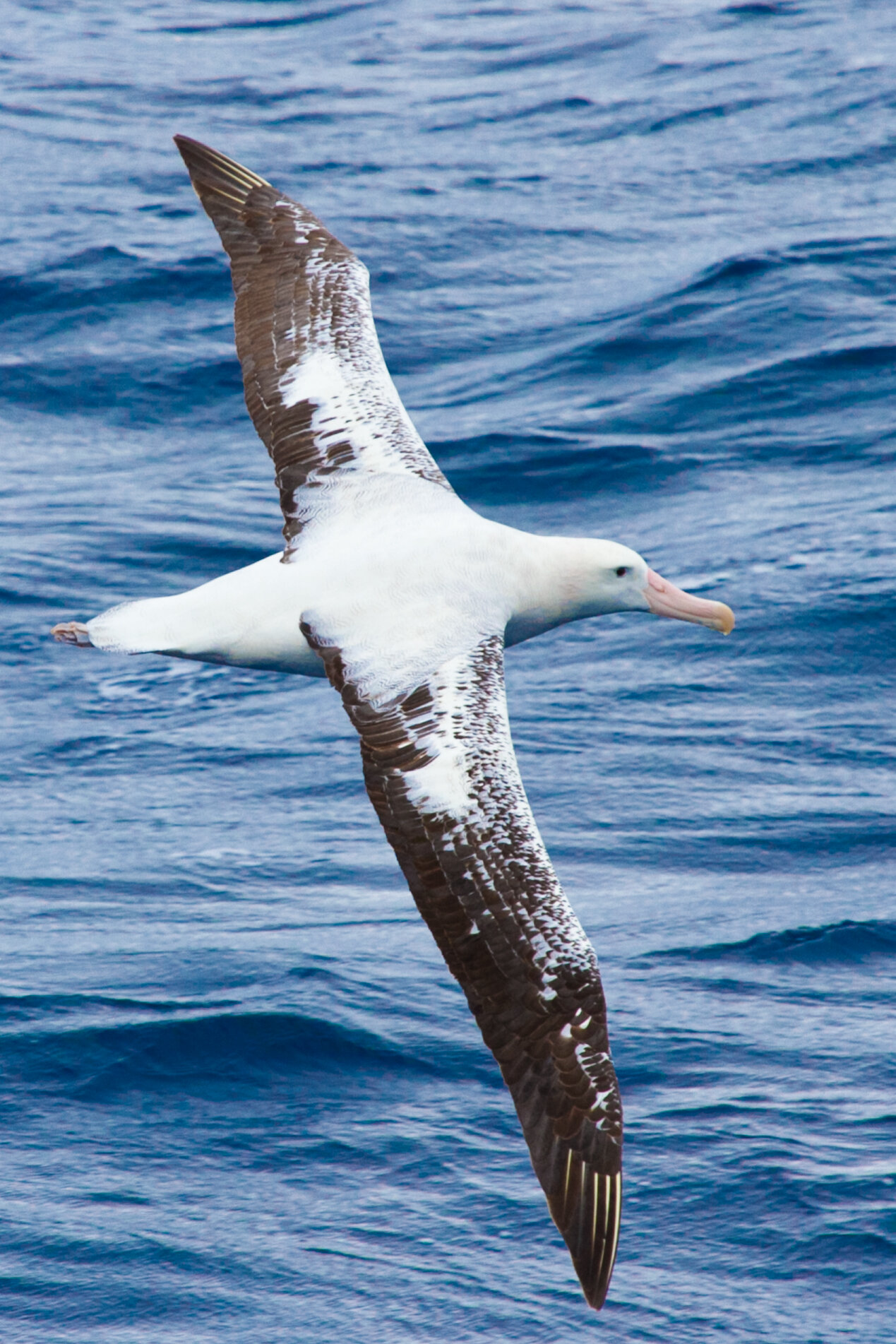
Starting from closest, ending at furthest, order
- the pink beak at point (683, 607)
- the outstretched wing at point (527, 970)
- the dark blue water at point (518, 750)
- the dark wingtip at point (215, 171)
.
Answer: the outstretched wing at point (527, 970)
the dark blue water at point (518, 750)
the pink beak at point (683, 607)
the dark wingtip at point (215, 171)

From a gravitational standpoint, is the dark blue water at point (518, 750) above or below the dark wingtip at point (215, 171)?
below

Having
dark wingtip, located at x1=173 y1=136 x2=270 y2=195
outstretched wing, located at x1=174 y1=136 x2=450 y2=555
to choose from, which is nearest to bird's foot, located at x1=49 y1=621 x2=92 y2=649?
outstretched wing, located at x1=174 y1=136 x2=450 y2=555

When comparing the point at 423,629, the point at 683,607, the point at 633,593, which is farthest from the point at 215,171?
the point at 423,629

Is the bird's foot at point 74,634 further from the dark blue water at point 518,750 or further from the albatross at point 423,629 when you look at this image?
the dark blue water at point 518,750

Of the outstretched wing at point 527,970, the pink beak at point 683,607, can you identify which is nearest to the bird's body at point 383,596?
the pink beak at point 683,607

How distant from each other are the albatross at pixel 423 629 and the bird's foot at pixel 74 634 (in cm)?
1

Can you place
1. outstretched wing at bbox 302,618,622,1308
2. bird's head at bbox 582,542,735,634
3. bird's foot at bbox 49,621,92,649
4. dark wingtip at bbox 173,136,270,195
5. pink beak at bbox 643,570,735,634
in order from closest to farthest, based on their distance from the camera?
1. outstretched wing at bbox 302,618,622,1308
2. bird's foot at bbox 49,621,92,649
3. bird's head at bbox 582,542,735,634
4. pink beak at bbox 643,570,735,634
5. dark wingtip at bbox 173,136,270,195

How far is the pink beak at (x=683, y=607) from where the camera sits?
9516mm

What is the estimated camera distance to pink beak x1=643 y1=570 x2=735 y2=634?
9.52 meters

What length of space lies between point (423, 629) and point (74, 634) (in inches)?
70.0

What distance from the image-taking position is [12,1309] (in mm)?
8664

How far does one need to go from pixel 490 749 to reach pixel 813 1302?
3004mm

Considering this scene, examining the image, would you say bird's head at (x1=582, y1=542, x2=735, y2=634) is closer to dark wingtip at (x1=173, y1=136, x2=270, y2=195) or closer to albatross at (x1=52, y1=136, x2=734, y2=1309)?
albatross at (x1=52, y1=136, x2=734, y2=1309)

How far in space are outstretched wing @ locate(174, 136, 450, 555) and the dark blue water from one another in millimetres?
2985
